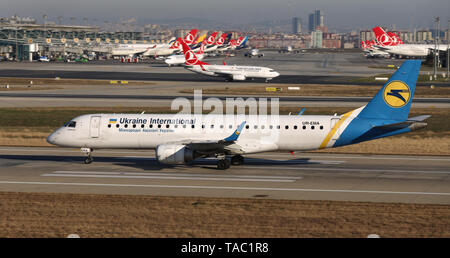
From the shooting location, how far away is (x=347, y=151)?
45844mm

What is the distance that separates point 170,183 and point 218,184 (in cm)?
272

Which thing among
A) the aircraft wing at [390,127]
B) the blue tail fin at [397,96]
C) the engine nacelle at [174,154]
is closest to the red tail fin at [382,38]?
the blue tail fin at [397,96]

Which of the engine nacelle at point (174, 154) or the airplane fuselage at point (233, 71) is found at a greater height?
the airplane fuselage at point (233, 71)

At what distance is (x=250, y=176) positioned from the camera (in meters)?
35.7

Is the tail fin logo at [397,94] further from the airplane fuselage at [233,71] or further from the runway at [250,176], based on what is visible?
the airplane fuselage at [233,71]

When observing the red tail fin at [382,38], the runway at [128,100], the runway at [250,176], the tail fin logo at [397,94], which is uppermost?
the red tail fin at [382,38]

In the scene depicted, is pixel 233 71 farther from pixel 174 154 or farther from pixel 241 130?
pixel 174 154

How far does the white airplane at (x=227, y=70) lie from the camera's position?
358ft

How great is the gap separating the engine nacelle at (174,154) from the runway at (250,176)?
3.03 ft

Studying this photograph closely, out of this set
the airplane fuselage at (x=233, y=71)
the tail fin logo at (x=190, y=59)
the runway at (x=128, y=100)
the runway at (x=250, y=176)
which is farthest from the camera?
the tail fin logo at (x=190, y=59)

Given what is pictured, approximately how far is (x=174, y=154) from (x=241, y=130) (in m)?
4.52

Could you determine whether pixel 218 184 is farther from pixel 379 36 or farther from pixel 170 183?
pixel 379 36

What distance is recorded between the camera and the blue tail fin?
120ft

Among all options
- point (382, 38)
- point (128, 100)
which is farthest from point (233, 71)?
point (382, 38)
